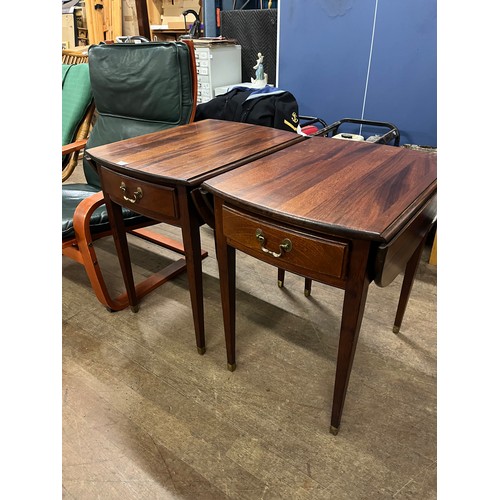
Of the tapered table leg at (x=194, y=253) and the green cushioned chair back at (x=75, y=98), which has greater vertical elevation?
the green cushioned chair back at (x=75, y=98)

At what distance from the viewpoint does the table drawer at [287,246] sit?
Answer: 2.78ft

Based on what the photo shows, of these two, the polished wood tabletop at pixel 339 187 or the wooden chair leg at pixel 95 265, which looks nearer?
the polished wood tabletop at pixel 339 187

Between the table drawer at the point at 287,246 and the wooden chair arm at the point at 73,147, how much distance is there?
129 centimetres

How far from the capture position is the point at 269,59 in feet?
9.93

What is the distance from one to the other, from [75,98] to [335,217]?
1.86 metres

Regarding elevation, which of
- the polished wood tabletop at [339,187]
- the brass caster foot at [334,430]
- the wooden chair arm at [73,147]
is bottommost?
the brass caster foot at [334,430]

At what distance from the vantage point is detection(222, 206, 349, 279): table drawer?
2.78 feet

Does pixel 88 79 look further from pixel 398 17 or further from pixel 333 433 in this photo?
pixel 333 433

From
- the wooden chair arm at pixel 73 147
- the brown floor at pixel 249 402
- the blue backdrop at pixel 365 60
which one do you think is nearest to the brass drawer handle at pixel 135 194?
the brown floor at pixel 249 402

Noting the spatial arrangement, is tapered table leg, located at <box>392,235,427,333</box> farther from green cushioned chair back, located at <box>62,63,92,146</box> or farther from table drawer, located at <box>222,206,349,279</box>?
green cushioned chair back, located at <box>62,63,92,146</box>

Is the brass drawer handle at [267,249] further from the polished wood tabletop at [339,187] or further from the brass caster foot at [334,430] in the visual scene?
the brass caster foot at [334,430]
